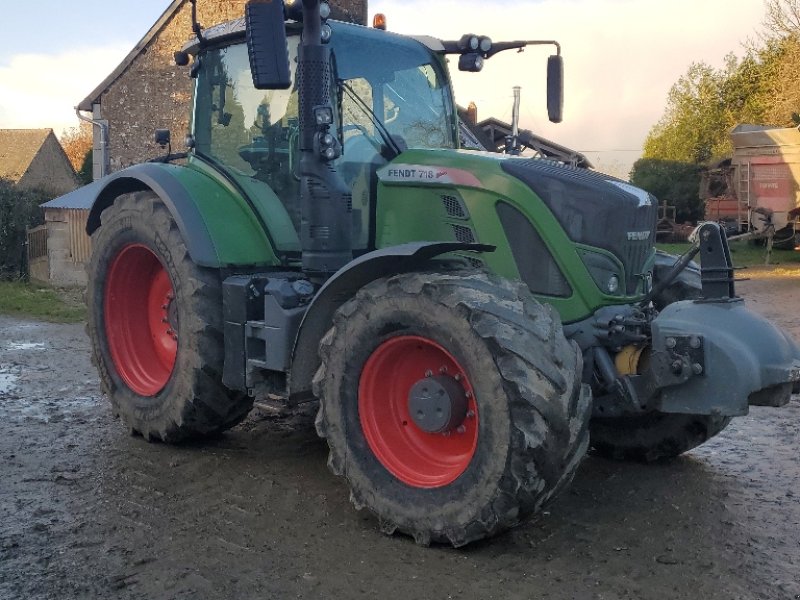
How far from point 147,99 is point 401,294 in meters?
22.9

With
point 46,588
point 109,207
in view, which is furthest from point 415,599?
point 109,207

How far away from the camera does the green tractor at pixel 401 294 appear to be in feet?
12.8

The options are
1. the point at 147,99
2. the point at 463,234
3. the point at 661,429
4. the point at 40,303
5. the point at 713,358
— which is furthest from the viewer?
the point at 147,99

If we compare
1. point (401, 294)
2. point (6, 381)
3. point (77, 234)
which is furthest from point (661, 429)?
point (77, 234)

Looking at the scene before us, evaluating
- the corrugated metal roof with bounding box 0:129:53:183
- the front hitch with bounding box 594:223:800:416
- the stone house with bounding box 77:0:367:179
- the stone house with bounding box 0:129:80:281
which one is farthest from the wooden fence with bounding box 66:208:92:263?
the corrugated metal roof with bounding box 0:129:53:183

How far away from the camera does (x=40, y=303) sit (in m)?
14.9

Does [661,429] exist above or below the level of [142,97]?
below

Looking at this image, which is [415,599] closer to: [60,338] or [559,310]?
[559,310]

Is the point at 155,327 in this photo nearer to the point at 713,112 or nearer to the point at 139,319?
the point at 139,319

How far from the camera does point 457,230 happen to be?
4.76 meters

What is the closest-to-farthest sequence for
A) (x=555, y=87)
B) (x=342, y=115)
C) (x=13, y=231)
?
(x=342, y=115) < (x=555, y=87) < (x=13, y=231)

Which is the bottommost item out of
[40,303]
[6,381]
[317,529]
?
[317,529]

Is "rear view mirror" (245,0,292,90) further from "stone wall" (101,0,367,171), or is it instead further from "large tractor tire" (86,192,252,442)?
"stone wall" (101,0,367,171)

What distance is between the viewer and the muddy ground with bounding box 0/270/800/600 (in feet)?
12.0
